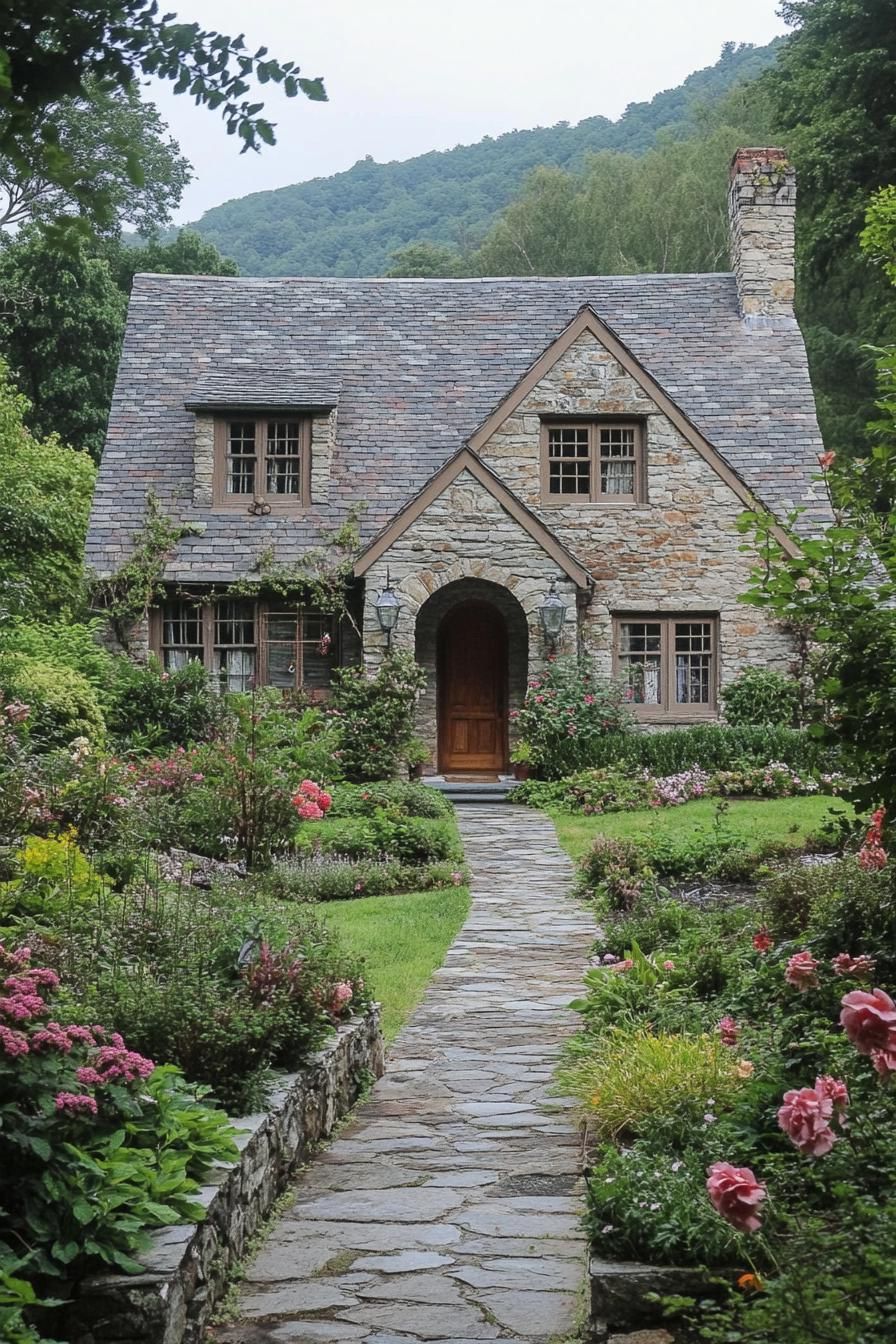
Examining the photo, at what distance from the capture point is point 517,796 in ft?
64.2

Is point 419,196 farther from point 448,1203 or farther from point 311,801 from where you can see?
point 448,1203

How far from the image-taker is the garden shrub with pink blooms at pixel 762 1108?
3273 mm

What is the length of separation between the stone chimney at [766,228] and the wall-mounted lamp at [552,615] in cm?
736

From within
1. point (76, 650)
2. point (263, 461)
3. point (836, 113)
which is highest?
point (836, 113)

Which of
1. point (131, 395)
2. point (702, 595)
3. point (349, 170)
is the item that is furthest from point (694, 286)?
point (349, 170)

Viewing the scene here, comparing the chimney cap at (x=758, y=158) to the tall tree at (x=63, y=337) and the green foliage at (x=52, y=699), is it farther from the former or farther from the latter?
the tall tree at (x=63, y=337)

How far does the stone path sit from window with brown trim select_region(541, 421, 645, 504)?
1411 centimetres

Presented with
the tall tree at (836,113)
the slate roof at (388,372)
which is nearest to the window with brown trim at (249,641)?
the slate roof at (388,372)

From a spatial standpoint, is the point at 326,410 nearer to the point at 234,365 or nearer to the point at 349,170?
the point at 234,365

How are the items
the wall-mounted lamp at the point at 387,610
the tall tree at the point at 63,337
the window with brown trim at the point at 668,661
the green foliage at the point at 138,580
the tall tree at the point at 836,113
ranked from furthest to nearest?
the tall tree at the point at 63,337
the tall tree at the point at 836,113
the window with brown trim at the point at 668,661
the green foliage at the point at 138,580
the wall-mounted lamp at the point at 387,610

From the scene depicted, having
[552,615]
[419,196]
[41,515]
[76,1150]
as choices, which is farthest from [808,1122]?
[419,196]

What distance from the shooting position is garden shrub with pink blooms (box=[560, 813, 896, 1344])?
3.27 meters

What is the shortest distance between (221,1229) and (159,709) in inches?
631

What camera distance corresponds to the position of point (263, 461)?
22609 millimetres
